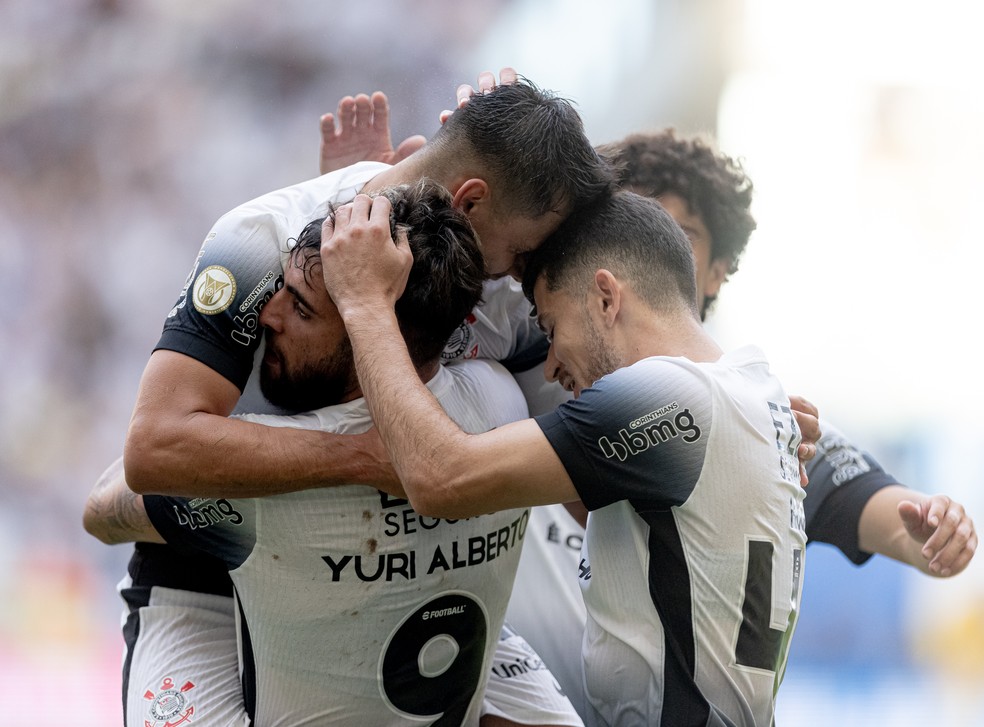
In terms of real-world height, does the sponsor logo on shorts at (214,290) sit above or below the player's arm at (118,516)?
above

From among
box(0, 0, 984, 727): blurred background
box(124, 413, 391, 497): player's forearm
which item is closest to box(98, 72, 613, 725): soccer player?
box(124, 413, 391, 497): player's forearm

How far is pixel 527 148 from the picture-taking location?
7.29ft

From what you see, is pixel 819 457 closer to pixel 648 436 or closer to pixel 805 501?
pixel 805 501

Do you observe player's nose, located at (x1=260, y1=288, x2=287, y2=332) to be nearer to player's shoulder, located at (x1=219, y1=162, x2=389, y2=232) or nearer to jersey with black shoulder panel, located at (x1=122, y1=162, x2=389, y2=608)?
jersey with black shoulder panel, located at (x1=122, y1=162, x2=389, y2=608)

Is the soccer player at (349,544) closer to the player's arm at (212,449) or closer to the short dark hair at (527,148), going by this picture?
the player's arm at (212,449)

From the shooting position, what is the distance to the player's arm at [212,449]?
1.90 metres

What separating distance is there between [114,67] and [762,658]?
6.12 m

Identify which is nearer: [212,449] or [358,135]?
[212,449]

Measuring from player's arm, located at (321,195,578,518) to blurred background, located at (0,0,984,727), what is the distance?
4396 millimetres

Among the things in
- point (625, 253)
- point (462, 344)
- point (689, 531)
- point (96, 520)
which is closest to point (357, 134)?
point (462, 344)

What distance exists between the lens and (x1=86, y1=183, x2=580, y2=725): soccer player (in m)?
2.00

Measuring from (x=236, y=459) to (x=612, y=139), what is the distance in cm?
512

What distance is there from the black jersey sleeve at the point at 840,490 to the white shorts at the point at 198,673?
1.03m

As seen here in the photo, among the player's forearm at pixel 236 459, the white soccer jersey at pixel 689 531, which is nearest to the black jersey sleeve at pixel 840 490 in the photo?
the white soccer jersey at pixel 689 531
